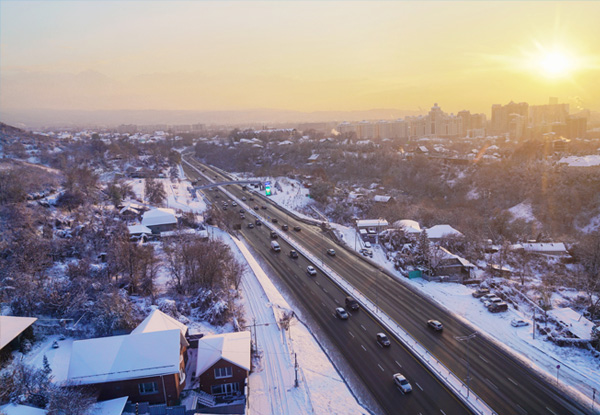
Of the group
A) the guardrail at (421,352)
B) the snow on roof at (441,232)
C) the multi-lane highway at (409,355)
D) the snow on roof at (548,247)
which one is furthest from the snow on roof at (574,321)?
the snow on roof at (441,232)

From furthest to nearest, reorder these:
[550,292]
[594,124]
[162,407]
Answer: [594,124] < [550,292] < [162,407]

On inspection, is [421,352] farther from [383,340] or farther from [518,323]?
[518,323]

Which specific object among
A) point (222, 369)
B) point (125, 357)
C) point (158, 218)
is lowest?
point (222, 369)

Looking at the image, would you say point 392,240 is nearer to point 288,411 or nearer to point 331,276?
point 331,276

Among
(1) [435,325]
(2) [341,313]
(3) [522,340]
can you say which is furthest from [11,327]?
(3) [522,340]

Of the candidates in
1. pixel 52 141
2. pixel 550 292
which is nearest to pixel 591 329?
pixel 550 292

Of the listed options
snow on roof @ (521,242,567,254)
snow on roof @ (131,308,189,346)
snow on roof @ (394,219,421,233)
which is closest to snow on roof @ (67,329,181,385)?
snow on roof @ (131,308,189,346)
